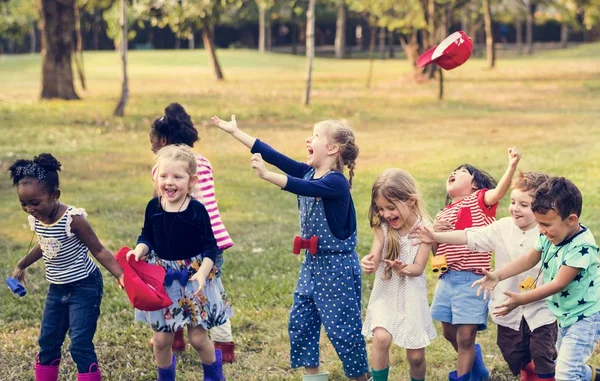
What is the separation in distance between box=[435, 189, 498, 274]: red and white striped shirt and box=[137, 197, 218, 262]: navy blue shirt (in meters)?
1.38

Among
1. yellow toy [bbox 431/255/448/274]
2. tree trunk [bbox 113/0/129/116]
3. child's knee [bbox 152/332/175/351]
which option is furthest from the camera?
tree trunk [bbox 113/0/129/116]

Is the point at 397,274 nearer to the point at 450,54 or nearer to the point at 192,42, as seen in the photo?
the point at 450,54

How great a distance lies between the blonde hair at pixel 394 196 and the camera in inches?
208

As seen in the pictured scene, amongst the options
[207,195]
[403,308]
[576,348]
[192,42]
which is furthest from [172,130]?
[192,42]

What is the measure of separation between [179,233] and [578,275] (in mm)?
2174

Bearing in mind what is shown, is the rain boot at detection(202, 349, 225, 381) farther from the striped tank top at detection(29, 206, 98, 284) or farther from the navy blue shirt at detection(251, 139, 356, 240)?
the navy blue shirt at detection(251, 139, 356, 240)

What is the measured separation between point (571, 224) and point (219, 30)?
63.5 metres

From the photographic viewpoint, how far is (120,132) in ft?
63.9

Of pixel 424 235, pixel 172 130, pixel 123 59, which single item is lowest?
pixel 424 235

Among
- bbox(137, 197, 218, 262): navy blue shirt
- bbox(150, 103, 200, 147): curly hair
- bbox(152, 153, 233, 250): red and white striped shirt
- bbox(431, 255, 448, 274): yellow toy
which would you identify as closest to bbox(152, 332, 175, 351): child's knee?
bbox(137, 197, 218, 262): navy blue shirt

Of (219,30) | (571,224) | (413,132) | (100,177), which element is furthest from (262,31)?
(571,224)

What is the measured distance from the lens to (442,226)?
5488 millimetres

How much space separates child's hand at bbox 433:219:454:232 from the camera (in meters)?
5.48

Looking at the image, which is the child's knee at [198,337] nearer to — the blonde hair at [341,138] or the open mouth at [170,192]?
the open mouth at [170,192]
